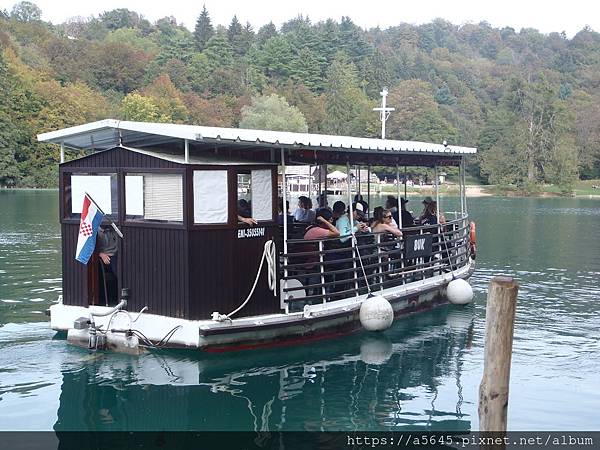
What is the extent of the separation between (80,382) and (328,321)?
3837 mm

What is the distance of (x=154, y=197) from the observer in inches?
445

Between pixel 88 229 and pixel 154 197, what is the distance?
1.09 meters

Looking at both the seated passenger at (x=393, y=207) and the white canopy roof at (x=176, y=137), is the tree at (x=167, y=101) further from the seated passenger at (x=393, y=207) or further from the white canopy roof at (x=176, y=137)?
the white canopy roof at (x=176, y=137)

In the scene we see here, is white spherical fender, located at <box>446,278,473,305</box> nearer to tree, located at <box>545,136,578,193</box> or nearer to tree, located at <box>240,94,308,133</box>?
tree, located at <box>240,94,308,133</box>

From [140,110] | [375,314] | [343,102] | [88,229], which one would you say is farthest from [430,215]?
[343,102]

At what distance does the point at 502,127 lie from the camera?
87.6m

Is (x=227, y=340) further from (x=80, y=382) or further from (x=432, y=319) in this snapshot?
(x=432, y=319)

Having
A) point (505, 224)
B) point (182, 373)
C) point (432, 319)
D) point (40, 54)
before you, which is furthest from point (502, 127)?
point (182, 373)

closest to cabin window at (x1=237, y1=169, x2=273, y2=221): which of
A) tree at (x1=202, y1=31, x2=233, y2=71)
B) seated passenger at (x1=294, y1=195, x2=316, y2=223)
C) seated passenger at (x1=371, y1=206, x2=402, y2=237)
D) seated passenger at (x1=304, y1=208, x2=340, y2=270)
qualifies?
seated passenger at (x1=304, y1=208, x2=340, y2=270)

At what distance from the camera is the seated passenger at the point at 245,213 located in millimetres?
11530

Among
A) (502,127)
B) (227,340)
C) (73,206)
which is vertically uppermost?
(502,127)

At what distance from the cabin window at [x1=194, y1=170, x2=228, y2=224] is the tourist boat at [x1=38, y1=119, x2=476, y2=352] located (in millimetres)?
14

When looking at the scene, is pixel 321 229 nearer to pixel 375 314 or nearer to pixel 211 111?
pixel 375 314

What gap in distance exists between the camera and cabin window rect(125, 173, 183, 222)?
11.1m
